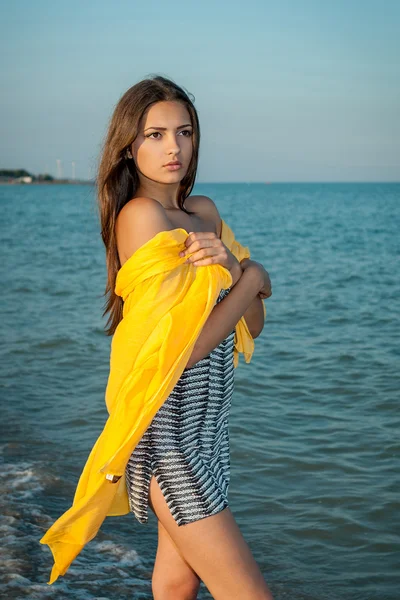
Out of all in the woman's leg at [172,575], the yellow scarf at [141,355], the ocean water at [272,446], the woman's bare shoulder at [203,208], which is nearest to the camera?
the yellow scarf at [141,355]

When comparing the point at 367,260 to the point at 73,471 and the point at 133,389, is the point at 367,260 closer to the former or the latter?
the point at 73,471

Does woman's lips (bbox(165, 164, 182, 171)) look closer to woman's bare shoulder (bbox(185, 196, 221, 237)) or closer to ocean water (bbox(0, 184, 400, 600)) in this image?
woman's bare shoulder (bbox(185, 196, 221, 237))

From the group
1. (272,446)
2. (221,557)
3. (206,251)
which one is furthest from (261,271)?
(272,446)

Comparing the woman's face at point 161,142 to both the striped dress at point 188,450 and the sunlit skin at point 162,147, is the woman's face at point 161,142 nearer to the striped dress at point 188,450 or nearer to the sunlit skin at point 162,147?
the sunlit skin at point 162,147

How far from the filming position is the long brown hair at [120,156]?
253 cm

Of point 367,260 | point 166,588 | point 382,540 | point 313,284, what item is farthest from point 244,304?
point 367,260

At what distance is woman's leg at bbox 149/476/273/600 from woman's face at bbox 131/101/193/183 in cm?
106

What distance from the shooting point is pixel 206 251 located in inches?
93.3

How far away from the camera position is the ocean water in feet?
13.1

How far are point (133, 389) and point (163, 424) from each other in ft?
0.53

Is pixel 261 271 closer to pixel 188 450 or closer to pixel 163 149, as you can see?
pixel 163 149

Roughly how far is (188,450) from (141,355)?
32 centimetres

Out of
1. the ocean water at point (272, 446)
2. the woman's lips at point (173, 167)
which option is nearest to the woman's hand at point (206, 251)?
the woman's lips at point (173, 167)

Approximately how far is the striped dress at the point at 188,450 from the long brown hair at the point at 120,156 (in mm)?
392
